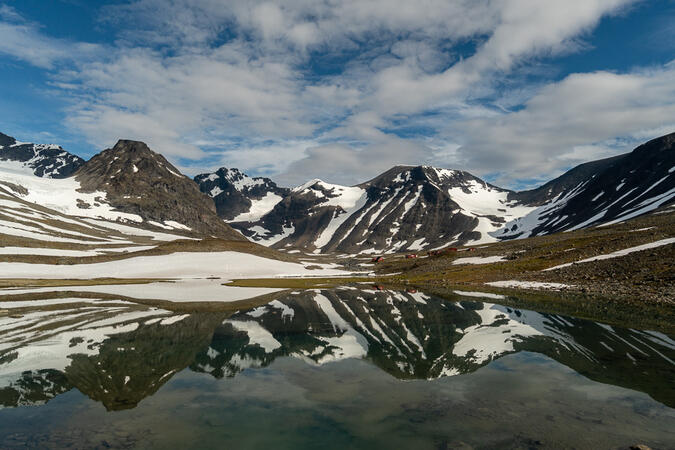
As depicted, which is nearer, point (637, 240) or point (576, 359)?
point (576, 359)

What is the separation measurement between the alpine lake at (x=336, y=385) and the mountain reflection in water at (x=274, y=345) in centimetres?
14

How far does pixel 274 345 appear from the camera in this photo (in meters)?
26.2

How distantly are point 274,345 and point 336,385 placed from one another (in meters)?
9.66

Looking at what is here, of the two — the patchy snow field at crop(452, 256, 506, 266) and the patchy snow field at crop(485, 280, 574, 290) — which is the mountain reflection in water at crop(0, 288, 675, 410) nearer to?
the patchy snow field at crop(485, 280, 574, 290)

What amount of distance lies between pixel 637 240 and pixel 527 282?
962 inches

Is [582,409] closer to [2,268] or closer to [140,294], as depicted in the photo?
[140,294]

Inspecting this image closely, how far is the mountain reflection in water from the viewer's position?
17.6 metres

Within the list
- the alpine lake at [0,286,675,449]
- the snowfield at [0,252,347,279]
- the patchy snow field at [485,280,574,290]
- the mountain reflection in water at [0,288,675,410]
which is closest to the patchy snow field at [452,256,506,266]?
the patchy snow field at [485,280,574,290]

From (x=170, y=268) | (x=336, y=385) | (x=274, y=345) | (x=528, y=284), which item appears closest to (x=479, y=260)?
(x=528, y=284)

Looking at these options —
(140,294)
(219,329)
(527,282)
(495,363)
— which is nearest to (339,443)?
(495,363)

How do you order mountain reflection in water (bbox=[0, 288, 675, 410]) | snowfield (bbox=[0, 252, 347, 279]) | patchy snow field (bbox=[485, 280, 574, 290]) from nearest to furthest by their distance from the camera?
1. mountain reflection in water (bbox=[0, 288, 675, 410])
2. patchy snow field (bbox=[485, 280, 574, 290])
3. snowfield (bbox=[0, 252, 347, 279])

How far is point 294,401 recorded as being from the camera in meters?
15.6

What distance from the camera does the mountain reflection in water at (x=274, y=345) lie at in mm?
17562

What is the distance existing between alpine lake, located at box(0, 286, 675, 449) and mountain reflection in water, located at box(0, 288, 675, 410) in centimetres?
14
